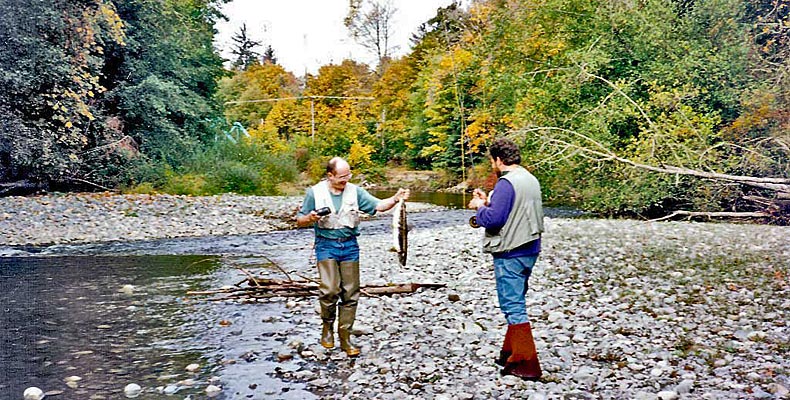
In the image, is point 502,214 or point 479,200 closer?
point 502,214

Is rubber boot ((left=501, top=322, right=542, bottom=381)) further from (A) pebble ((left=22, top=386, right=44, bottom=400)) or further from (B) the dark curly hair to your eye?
(A) pebble ((left=22, top=386, right=44, bottom=400))

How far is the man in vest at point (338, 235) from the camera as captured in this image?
6.79 metres

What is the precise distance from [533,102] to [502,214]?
21.3 m

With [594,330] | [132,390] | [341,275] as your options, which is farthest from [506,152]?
[132,390]

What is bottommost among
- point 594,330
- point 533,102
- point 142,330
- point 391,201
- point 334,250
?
point 142,330

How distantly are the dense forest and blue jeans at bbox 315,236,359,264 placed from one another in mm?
10735

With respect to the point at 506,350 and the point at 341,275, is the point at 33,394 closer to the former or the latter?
the point at 341,275

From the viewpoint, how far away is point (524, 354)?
19.4 feet

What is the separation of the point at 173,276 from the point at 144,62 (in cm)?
2087

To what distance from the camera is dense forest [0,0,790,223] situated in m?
21.2

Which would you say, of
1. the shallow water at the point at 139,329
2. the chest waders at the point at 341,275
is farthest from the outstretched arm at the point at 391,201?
the shallow water at the point at 139,329

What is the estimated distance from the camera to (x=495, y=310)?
891 centimetres

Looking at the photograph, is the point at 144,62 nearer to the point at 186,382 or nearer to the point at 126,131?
the point at 126,131

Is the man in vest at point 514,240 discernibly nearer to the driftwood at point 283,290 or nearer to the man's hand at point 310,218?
the man's hand at point 310,218
